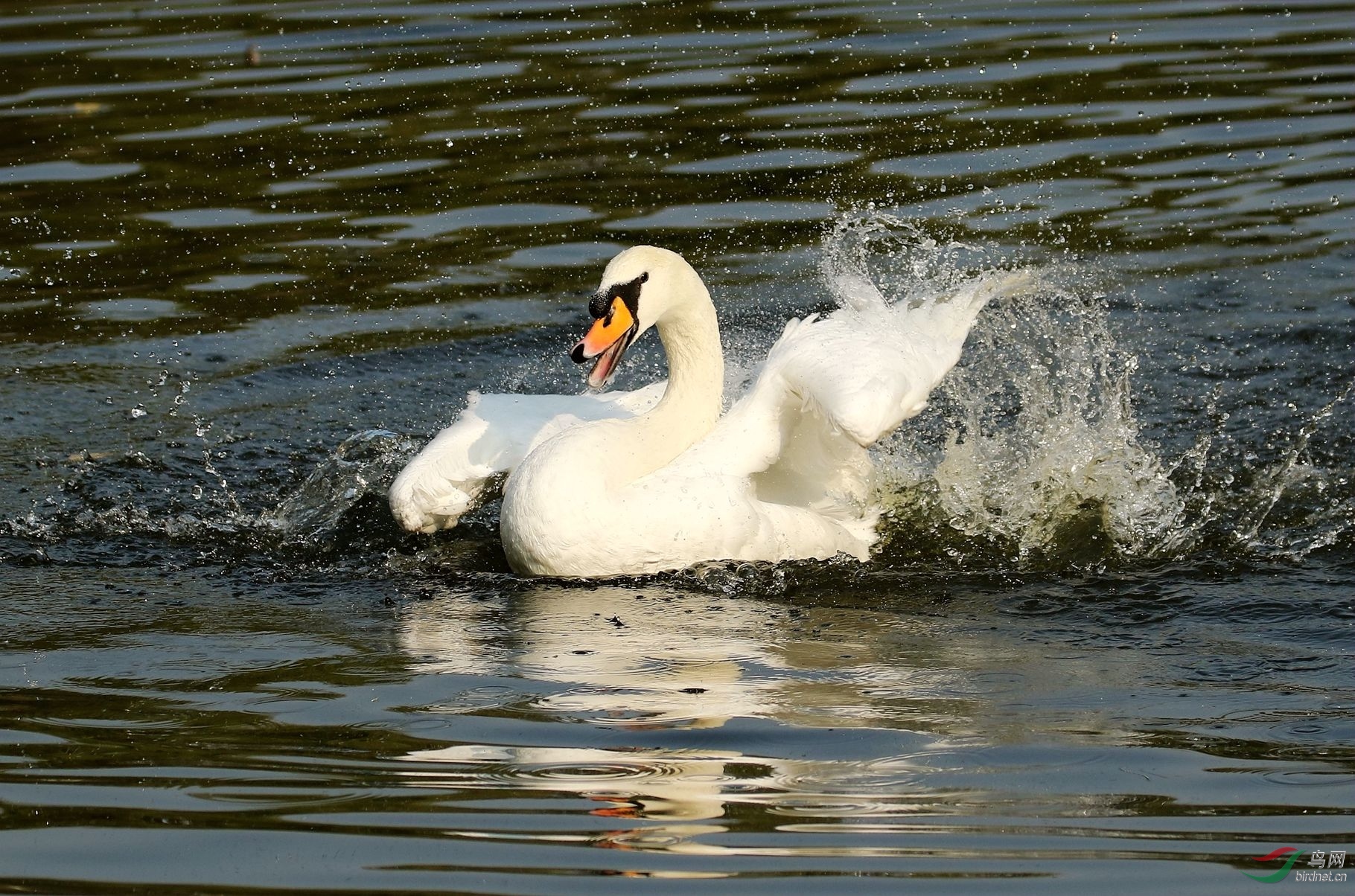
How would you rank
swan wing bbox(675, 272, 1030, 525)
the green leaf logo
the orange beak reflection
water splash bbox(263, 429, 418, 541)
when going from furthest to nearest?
water splash bbox(263, 429, 418, 541) → swan wing bbox(675, 272, 1030, 525) → the orange beak reflection → the green leaf logo

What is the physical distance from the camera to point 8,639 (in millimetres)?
5883

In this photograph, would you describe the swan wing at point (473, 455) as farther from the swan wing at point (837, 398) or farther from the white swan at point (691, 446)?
the swan wing at point (837, 398)

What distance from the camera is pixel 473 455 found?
22.7 feet

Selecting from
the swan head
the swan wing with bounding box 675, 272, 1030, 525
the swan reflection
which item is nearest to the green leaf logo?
the swan reflection

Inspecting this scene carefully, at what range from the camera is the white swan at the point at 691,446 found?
20.7 ft

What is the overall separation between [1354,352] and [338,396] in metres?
5.00

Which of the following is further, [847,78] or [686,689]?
[847,78]

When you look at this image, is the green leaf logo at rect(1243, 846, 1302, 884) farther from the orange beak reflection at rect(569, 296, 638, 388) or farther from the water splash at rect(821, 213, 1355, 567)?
the orange beak reflection at rect(569, 296, 638, 388)

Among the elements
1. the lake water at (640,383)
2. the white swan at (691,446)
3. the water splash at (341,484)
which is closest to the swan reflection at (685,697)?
the lake water at (640,383)

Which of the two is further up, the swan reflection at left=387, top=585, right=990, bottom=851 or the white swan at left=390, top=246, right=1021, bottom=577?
the white swan at left=390, top=246, right=1021, bottom=577

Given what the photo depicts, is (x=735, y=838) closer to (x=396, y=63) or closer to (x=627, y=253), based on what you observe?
(x=627, y=253)

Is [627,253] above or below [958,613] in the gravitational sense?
above

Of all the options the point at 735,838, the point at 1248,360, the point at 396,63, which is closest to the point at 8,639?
the point at 735,838

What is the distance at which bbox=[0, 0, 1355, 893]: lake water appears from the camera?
14.3 ft
